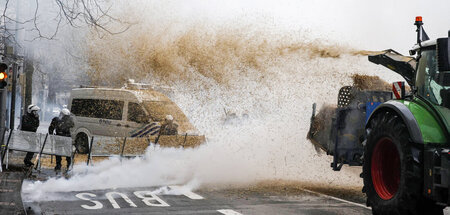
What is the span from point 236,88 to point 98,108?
6.56 m

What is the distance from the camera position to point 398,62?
8109mm

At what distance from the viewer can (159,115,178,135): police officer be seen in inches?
664

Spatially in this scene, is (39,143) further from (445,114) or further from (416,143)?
(445,114)

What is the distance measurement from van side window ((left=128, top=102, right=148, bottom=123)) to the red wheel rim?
462 inches

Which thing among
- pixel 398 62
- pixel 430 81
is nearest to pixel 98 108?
pixel 398 62

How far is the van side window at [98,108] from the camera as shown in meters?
18.1

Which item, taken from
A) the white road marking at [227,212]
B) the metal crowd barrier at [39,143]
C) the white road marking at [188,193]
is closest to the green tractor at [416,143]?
the white road marking at [227,212]

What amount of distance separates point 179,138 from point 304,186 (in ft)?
17.6

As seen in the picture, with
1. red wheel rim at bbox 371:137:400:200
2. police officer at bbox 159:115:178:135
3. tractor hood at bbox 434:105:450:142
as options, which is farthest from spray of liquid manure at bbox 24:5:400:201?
tractor hood at bbox 434:105:450:142

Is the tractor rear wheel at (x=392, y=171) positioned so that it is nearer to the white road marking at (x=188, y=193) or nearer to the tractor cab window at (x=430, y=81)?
the tractor cab window at (x=430, y=81)

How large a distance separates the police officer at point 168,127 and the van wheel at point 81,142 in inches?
142

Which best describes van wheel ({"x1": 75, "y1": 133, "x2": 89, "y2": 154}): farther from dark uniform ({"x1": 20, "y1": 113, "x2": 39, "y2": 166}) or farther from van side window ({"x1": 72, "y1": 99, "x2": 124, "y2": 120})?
dark uniform ({"x1": 20, "y1": 113, "x2": 39, "y2": 166})

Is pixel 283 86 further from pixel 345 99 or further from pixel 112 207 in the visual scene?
pixel 112 207

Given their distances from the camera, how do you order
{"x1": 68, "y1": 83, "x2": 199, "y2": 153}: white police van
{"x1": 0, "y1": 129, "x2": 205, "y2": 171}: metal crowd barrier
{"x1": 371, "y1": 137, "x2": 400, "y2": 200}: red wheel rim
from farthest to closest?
{"x1": 68, "y1": 83, "x2": 199, "y2": 153}: white police van → {"x1": 0, "y1": 129, "x2": 205, "y2": 171}: metal crowd barrier → {"x1": 371, "y1": 137, "x2": 400, "y2": 200}: red wheel rim
